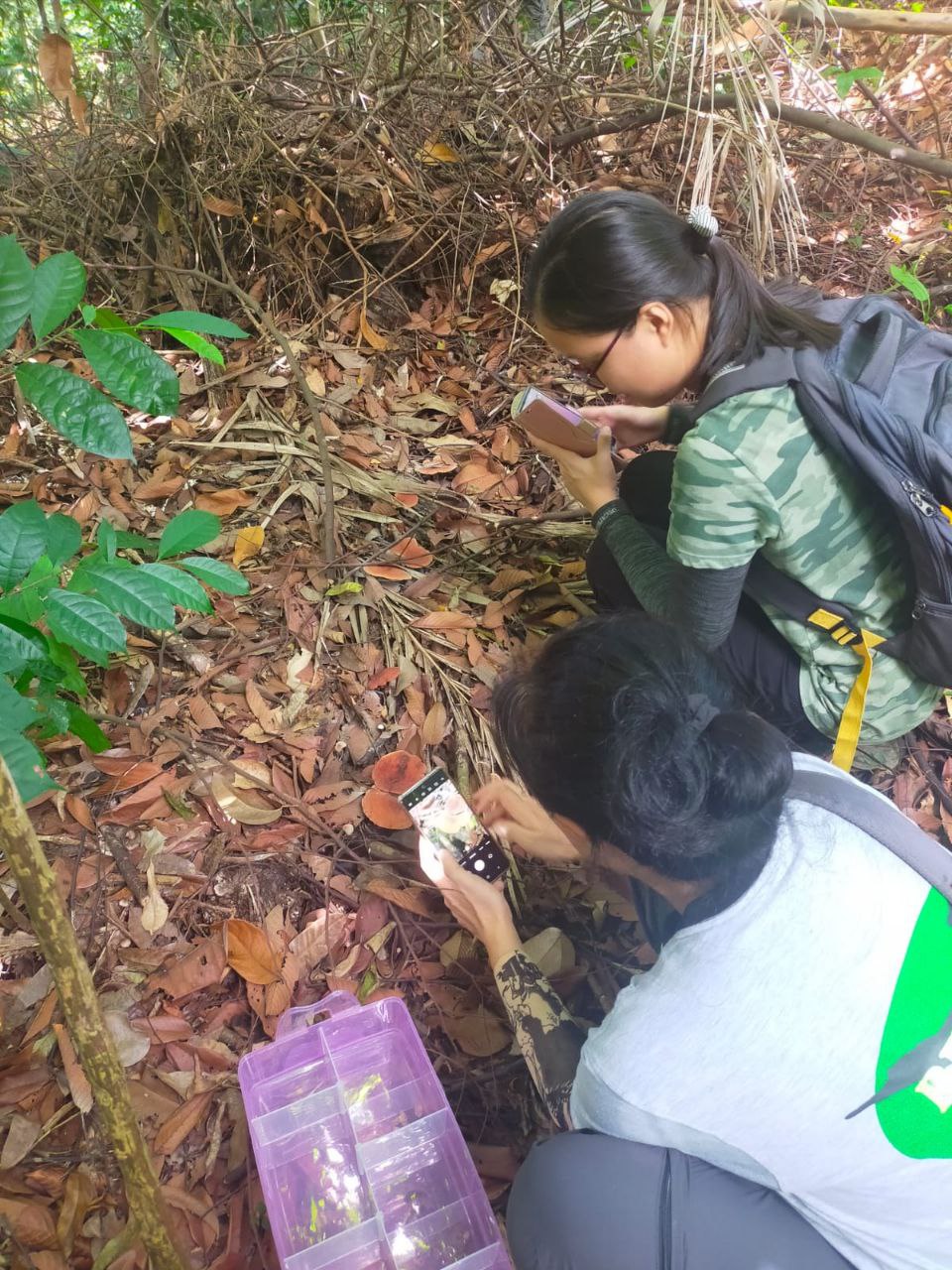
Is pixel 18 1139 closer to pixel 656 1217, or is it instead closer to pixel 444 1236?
pixel 444 1236

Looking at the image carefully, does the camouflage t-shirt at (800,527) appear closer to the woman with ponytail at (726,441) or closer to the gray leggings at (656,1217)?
the woman with ponytail at (726,441)

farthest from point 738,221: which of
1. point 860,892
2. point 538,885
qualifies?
point 860,892

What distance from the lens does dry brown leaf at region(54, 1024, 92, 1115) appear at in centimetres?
150

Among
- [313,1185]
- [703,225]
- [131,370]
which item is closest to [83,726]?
[131,370]

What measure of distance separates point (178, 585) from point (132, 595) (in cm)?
9

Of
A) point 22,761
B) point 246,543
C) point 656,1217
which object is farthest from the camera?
point 246,543

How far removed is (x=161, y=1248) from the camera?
827mm

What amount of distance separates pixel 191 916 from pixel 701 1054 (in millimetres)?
1095

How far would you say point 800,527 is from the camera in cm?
164

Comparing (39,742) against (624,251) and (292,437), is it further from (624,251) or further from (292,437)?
(624,251)

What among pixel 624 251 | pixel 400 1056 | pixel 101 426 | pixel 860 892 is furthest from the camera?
pixel 400 1056

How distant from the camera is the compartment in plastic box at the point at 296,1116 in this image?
1.51 meters

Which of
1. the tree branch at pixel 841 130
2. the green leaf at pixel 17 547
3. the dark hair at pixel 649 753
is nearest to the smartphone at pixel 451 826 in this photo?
the dark hair at pixel 649 753

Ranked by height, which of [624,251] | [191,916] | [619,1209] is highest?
[624,251]
